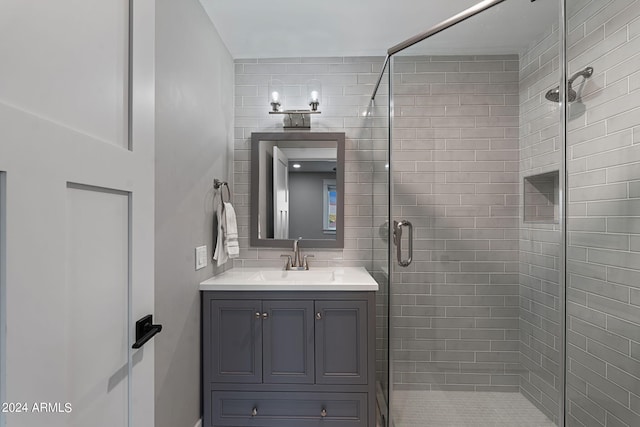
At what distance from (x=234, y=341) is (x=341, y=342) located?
63 cm

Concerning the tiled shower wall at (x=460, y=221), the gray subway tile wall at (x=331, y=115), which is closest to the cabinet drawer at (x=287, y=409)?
the tiled shower wall at (x=460, y=221)

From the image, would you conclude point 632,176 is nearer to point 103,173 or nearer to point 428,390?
point 428,390

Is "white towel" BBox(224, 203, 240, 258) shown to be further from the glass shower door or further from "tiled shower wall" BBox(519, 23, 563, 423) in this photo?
"tiled shower wall" BBox(519, 23, 563, 423)

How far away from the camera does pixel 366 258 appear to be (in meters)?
2.27

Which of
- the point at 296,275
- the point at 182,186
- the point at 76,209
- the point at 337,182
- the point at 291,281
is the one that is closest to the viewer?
the point at 76,209

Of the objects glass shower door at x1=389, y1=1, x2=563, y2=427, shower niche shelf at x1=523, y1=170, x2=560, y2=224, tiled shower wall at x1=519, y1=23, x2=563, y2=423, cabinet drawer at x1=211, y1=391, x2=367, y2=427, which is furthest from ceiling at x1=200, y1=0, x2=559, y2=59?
A: cabinet drawer at x1=211, y1=391, x2=367, y2=427

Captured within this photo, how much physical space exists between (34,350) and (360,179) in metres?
2.04

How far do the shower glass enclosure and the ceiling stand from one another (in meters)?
0.01

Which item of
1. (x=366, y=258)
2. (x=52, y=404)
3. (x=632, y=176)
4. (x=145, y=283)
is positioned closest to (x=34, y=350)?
(x=52, y=404)

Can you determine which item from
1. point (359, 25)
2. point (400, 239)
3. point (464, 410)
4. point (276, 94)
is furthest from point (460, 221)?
point (276, 94)

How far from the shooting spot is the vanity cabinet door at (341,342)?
1.68m

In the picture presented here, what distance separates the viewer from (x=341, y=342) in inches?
66.4

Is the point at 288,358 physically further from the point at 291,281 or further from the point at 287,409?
the point at 291,281

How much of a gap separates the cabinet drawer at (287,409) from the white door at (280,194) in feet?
3.55
